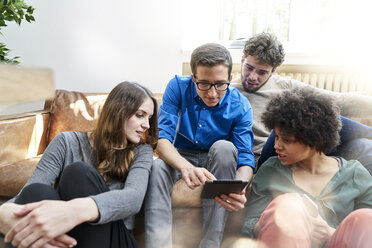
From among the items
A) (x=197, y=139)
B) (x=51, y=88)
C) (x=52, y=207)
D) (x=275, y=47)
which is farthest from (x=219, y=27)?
(x=51, y=88)

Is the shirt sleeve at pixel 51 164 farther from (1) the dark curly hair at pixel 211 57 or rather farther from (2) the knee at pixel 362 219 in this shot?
(2) the knee at pixel 362 219

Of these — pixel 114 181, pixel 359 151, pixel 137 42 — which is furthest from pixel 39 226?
pixel 137 42

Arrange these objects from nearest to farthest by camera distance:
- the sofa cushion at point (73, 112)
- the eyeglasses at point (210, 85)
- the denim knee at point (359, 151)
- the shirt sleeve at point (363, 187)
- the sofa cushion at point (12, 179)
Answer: the shirt sleeve at point (363, 187) → the denim knee at point (359, 151) → the eyeglasses at point (210, 85) → the sofa cushion at point (12, 179) → the sofa cushion at point (73, 112)

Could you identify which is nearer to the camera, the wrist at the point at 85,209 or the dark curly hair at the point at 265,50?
the wrist at the point at 85,209

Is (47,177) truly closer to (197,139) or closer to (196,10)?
(197,139)

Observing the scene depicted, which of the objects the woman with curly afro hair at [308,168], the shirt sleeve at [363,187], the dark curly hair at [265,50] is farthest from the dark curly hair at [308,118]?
the dark curly hair at [265,50]

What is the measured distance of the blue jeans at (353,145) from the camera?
103 cm

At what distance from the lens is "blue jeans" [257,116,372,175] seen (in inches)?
40.4

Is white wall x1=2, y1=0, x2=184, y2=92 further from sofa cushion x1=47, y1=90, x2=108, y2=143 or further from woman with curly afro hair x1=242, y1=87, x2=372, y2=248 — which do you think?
woman with curly afro hair x1=242, y1=87, x2=372, y2=248

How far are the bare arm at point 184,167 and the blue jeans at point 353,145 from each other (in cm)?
30

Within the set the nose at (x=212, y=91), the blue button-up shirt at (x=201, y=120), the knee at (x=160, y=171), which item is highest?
the nose at (x=212, y=91)

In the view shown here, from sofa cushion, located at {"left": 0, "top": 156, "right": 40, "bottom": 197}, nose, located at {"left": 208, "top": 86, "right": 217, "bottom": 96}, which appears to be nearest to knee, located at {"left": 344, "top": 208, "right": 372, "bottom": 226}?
A: nose, located at {"left": 208, "top": 86, "right": 217, "bottom": 96}

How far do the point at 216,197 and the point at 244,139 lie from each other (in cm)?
33

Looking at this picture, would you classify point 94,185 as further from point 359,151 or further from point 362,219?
point 359,151
